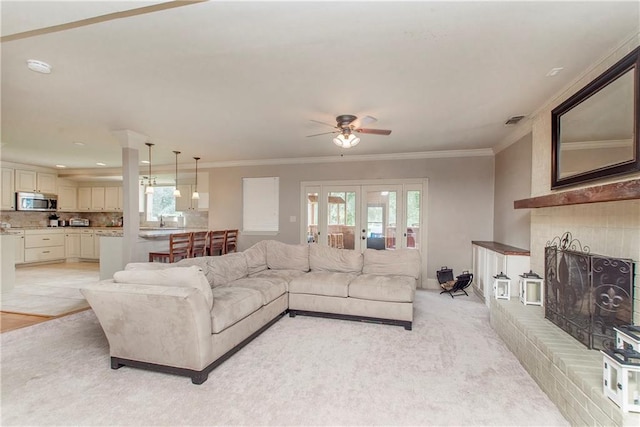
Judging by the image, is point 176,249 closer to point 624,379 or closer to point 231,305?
point 231,305

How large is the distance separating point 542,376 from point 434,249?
3.54m

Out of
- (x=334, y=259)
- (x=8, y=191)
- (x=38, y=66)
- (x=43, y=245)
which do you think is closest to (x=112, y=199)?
(x=43, y=245)

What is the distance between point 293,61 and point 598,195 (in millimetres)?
2382

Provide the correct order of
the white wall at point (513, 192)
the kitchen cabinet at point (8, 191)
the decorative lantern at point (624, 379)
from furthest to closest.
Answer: the kitchen cabinet at point (8, 191) < the white wall at point (513, 192) < the decorative lantern at point (624, 379)

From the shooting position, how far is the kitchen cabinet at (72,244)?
8086 millimetres

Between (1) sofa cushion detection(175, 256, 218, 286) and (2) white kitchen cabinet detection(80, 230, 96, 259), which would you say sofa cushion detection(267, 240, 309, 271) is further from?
(2) white kitchen cabinet detection(80, 230, 96, 259)

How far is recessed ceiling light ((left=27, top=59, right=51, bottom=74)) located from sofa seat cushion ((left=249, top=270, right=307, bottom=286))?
2.99 metres

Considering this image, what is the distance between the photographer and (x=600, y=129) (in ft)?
7.73

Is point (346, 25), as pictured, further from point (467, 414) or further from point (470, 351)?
point (470, 351)

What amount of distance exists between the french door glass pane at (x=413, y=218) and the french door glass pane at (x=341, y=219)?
1.07 meters

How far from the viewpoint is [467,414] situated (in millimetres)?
1971

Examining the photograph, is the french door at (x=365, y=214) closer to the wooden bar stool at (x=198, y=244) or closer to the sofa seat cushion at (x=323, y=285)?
the wooden bar stool at (x=198, y=244)

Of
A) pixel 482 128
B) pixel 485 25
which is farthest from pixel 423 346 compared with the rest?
pixel 482 128

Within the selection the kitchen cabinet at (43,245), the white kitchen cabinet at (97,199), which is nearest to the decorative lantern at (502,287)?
the white kitchen cabinet at (97,199)
